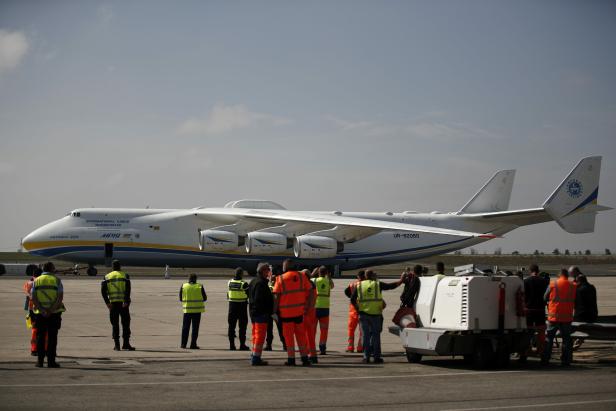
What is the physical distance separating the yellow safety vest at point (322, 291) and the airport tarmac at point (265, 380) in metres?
0.86

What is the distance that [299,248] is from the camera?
1511 inches

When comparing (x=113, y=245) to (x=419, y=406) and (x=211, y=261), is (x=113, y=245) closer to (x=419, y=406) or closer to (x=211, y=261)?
(x=211, y=261)

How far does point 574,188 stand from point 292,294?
2966 centimetres

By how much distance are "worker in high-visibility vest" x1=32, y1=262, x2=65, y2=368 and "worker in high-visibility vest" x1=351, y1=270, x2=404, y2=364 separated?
4.53 m

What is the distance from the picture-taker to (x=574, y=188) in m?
38.7

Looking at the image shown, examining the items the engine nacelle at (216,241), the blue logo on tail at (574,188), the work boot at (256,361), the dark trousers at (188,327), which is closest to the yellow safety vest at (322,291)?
the dark trousers at (188,327)

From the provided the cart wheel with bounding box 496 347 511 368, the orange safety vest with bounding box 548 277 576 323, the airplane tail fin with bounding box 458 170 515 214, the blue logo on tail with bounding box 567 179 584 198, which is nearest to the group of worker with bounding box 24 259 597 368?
the orange safety vest with bounding box 548 277 576 323

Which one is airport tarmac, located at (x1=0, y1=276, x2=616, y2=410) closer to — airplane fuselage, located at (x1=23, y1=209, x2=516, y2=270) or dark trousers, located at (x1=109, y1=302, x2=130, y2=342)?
dark trousers, located at (x1=109, y1=302, x2=130, y2=342)

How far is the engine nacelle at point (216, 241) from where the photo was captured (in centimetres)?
3844

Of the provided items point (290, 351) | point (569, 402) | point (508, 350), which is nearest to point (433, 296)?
point (508, 350)

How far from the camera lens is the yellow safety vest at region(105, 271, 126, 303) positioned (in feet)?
44.8

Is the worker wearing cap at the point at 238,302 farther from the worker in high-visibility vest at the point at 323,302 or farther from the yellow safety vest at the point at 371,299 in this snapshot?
the yellow safety vest at the point at 371,299

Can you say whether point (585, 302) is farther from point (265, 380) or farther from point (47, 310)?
point (47, 310)

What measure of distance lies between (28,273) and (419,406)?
35152 mm
